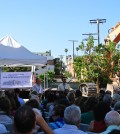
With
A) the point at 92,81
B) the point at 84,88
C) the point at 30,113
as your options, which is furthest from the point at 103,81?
the point at 30,113

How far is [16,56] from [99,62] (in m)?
19.9

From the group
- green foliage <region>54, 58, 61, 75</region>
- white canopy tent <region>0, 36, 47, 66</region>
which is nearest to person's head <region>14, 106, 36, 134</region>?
white canopy tent <region>0, 36, 47, 66</region>

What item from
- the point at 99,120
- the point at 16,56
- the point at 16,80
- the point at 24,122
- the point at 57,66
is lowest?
the point at 99,120

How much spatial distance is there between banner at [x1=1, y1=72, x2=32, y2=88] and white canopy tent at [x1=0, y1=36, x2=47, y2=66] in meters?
0.94

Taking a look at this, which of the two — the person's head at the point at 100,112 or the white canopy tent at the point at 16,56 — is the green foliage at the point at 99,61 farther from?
the person's head at the point at 100,112

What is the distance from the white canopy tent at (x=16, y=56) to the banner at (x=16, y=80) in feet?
3.08

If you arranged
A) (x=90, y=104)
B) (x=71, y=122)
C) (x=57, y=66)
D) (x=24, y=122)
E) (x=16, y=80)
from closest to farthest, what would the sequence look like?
(x=24, y=122) → (x=71, y=122) → (x=90, y=104) → (x=16, y=80) → (x=57, y=66)

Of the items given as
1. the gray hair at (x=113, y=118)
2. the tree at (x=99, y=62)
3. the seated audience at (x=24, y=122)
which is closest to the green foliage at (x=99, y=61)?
the tree at (x=99, y=62)

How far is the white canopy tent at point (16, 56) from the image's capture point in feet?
38.1

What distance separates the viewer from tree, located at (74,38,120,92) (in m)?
31.6

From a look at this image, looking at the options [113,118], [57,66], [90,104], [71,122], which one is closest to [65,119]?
[71,122]

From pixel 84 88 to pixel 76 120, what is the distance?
75.7 feet

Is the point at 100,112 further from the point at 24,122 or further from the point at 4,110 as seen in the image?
the point at 24,122

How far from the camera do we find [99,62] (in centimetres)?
3134
